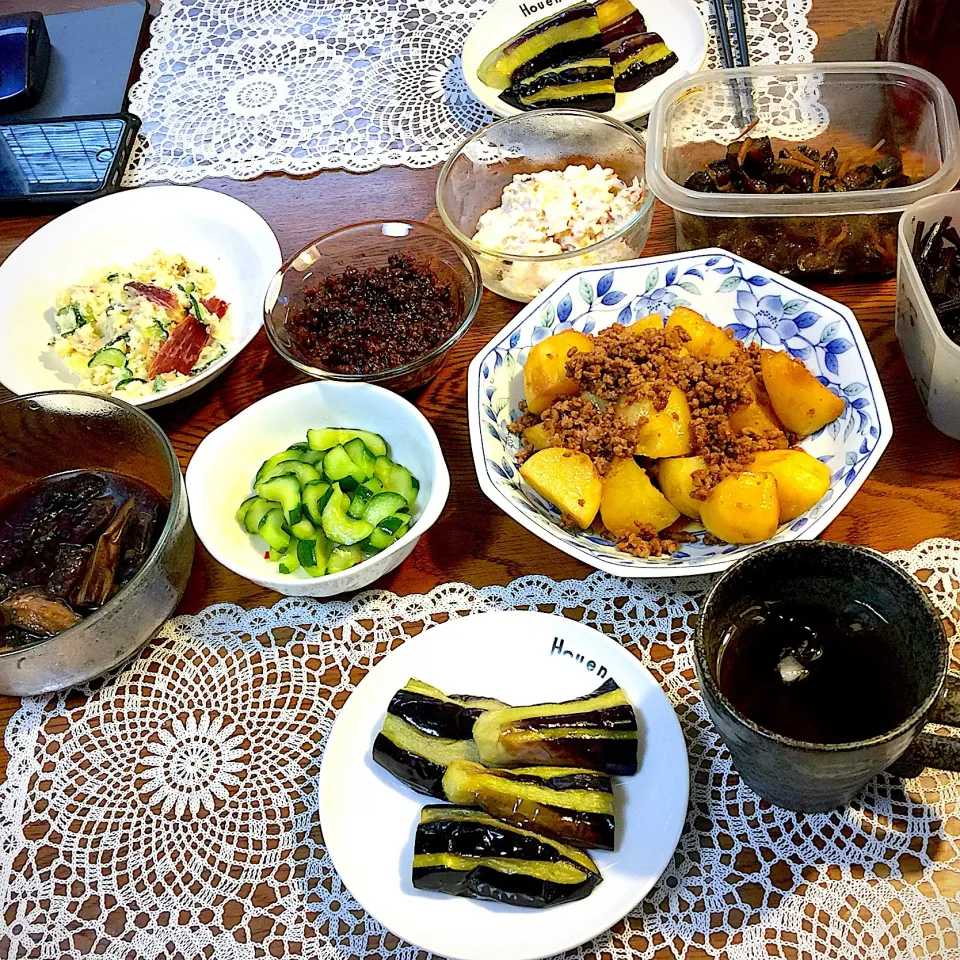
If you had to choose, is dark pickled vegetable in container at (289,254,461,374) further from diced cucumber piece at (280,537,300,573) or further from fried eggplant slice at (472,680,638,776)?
fried eggplant slice at (472,680,638,776)

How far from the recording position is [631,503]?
149 centimetres

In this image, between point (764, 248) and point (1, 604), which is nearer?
point (1, 604)

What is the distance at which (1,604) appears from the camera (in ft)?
4.87

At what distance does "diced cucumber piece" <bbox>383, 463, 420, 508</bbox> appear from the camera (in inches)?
64.5

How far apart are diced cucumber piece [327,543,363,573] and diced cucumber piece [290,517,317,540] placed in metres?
0.05

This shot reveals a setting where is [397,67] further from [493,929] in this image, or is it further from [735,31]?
[493,929]

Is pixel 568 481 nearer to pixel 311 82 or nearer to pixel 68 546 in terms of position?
pixel 68 546

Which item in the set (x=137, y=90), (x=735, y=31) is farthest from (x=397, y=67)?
(x=735, y=31)

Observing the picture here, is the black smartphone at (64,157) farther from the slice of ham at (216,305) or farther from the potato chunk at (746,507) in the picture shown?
the potato chunk at (746,507)

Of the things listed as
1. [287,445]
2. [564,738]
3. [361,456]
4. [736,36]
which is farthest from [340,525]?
[736,36]

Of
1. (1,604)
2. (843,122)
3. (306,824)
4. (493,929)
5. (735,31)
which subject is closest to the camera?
(493,929)

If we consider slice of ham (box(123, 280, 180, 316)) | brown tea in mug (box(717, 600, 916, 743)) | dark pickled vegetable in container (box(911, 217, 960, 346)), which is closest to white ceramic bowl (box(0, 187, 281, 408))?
slice of ham (box(123, 280, 180, 316))

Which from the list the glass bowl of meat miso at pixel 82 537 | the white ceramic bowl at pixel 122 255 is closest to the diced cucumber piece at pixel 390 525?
the glass bowl of meat miso at pixel 82 537

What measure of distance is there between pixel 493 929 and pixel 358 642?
1.76 ft
